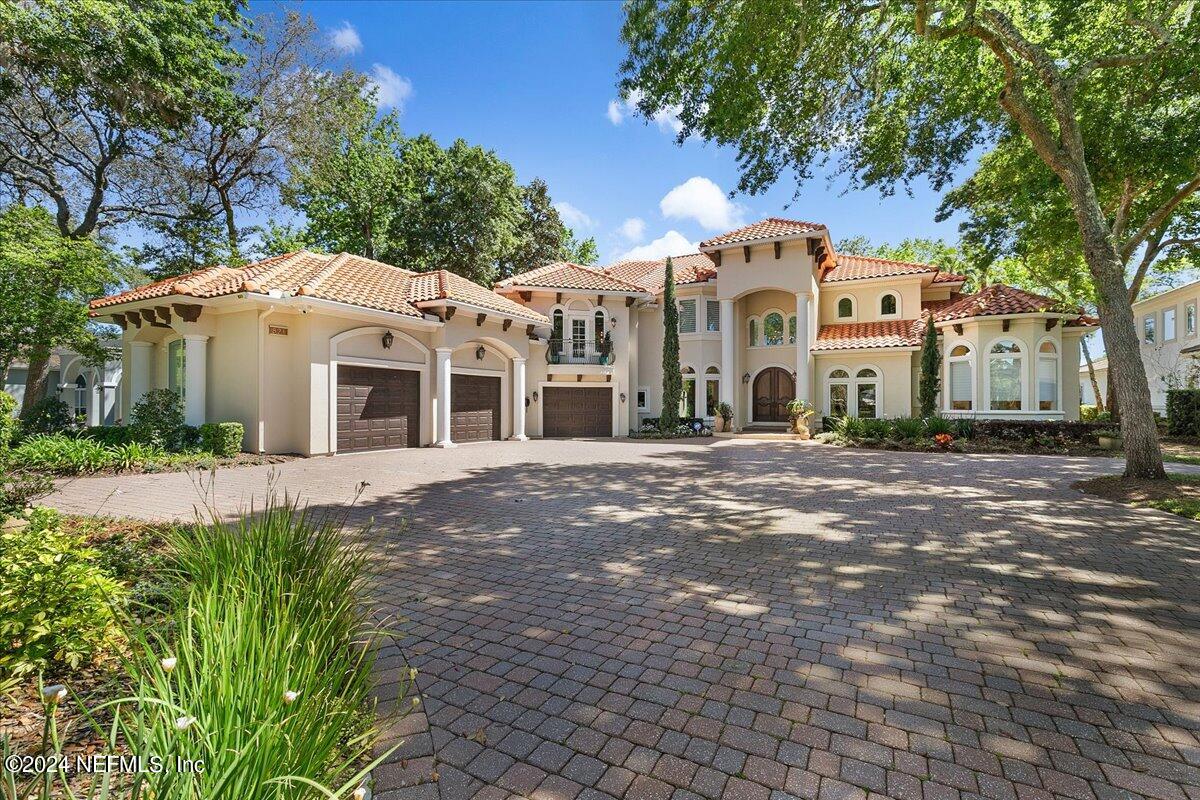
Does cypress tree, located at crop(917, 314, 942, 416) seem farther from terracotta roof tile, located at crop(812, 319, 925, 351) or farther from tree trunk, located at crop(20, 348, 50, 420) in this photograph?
tree trunk, located at crop(20, 348, 50, 420)

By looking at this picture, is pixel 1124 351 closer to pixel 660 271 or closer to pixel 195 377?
pixel 195 377

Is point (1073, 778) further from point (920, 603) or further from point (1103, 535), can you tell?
point (1103, 535)

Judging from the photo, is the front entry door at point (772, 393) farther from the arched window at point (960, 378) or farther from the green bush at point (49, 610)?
the green bush at point (49, 610)

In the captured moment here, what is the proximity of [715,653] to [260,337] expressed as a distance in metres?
14.0

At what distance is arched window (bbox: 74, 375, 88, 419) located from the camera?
27000mm

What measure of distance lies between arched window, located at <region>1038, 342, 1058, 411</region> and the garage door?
15.7 meters

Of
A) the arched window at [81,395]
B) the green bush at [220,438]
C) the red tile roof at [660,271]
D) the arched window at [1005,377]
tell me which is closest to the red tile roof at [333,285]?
the green bush at [220,438]

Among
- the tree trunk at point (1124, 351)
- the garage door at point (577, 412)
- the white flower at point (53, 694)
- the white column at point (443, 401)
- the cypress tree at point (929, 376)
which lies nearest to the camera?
the white flower at point (53, 694)

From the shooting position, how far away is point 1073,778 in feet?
7.61

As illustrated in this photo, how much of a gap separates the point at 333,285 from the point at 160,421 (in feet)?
17.4

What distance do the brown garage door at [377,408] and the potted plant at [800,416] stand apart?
46.8 ft

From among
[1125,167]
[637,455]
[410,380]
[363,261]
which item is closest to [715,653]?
[637,455]

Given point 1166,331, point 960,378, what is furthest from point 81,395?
point 1166,331

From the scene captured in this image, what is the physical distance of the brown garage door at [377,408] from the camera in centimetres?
1452
